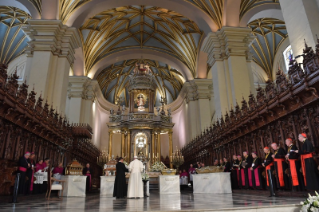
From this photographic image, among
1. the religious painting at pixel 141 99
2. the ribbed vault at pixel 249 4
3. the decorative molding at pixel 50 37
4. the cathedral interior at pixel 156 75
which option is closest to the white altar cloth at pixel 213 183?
the cathedral interior at pixel 156 75

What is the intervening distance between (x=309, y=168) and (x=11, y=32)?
18.3 m

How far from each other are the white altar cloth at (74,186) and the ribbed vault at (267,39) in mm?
14097

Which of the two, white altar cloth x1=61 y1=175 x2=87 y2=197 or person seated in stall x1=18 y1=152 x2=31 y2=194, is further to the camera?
white altar cloth x1=61 y1=175 x2=87 y2=197

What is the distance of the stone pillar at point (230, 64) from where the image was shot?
11.1 m

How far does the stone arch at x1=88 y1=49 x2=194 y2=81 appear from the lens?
741 inches

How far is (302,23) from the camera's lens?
7062 mm

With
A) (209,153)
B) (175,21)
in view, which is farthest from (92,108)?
(209,153)

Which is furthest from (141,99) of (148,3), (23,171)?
(23,171)

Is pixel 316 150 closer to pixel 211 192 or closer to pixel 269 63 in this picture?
pixel 211 192

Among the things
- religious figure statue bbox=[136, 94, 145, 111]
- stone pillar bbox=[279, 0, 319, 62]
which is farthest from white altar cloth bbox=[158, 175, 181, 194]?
religious figure statue bbox=[136, 94, 145, 111]

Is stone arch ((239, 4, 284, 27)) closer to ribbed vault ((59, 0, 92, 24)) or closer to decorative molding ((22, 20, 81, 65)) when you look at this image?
ribbed vault ((59, 0, 92, 24))

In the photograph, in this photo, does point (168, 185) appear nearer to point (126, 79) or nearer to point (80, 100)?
point (80, 100)

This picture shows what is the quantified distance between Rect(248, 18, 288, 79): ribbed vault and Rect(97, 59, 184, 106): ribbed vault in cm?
675

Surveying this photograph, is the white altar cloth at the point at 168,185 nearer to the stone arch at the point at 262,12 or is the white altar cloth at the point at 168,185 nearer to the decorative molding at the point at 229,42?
the decorative molding at the point at 229,42
